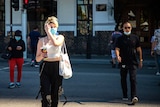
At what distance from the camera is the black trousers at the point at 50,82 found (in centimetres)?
751

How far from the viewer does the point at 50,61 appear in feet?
24.9

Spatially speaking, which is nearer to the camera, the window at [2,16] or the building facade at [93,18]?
the building facade at [93,18]

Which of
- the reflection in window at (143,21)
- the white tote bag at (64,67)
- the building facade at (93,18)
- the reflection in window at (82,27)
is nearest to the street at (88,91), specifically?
the white tote bag at (64,67)

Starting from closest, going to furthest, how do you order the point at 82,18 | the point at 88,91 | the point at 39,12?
the point at 88,91
the point at 82,18
the point at 39,12

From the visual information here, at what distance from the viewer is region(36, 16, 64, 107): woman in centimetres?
753

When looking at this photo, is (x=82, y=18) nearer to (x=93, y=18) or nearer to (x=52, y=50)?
(x=93, y=18)

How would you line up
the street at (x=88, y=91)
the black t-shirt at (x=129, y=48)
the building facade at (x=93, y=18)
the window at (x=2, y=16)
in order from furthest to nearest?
1. the window at (x=2, y=16)
2. the building facade at (x=93, y=18)
3. the street at (x=88, y=91)
4. the black t-shirt at (x=129, y=48)

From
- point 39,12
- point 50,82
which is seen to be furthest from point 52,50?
point 39,12

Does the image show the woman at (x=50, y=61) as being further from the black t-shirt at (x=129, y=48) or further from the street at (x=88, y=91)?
the black t-shirt at (x=129, y=48)

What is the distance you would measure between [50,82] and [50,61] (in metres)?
0.40

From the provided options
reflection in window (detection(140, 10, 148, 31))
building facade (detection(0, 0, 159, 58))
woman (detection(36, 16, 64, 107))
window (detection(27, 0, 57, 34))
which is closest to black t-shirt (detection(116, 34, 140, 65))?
woman (detection(36, 16, 64, 107))

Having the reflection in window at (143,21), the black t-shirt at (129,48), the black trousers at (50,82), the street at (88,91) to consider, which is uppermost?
the reflection in window at (143,21)

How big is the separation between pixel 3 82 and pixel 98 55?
13616 millimetres

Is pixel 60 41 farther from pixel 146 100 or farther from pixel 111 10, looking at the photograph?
pixel 111 10
